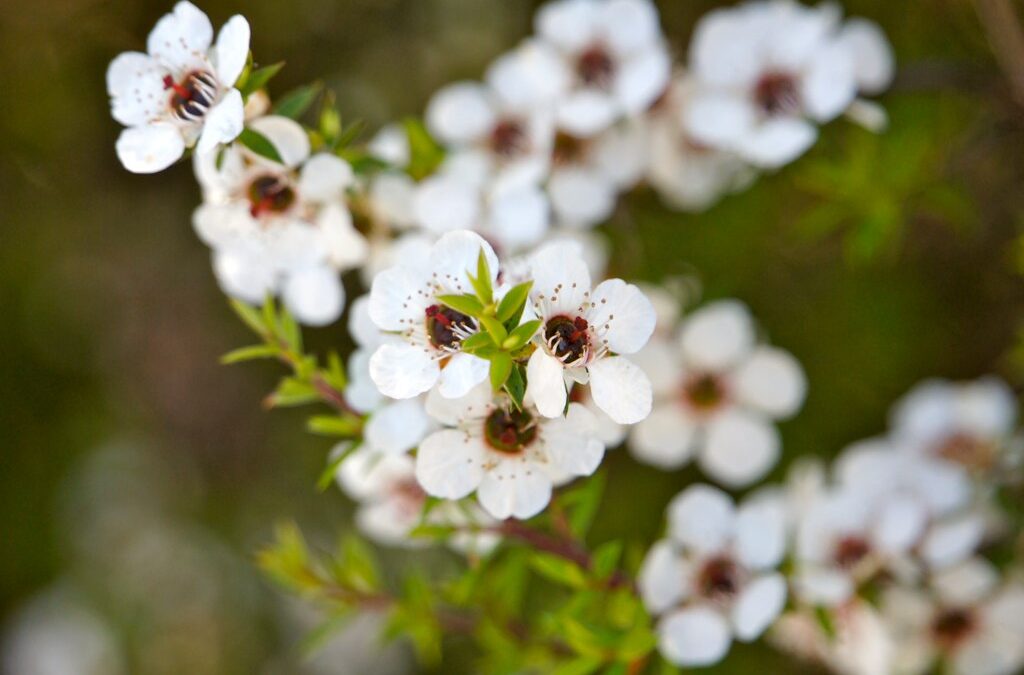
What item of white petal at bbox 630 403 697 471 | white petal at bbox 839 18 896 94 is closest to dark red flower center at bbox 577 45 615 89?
white petal at bbox 839 18 896 94

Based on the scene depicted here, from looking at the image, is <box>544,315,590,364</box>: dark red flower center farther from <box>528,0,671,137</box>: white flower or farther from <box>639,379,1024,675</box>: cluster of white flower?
<box>528,0,671,137</box>: white flower

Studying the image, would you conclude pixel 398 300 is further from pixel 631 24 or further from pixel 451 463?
pixel 631 24

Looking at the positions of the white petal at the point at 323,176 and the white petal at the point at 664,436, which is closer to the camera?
the white petal at the point at 323,176

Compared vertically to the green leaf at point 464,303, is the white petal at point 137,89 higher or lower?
higher

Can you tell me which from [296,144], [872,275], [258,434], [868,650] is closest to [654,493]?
[872,275]

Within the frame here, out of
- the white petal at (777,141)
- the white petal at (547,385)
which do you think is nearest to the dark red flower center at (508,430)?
the white petal at (547,385)

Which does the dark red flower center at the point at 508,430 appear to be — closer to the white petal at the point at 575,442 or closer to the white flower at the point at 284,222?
the white petal at the point at 575,442
